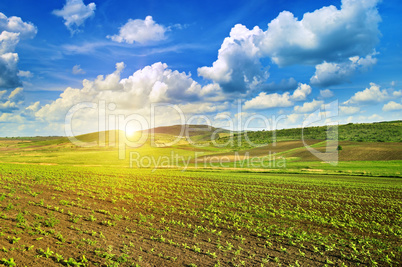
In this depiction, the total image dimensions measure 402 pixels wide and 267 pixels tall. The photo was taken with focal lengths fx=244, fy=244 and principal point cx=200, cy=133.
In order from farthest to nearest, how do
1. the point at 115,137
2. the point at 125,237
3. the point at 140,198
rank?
the point at 115,137 < the point at 140,198 < the point at 125,237

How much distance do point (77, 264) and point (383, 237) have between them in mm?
17036

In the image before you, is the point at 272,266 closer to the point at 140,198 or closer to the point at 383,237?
the point at 383,237

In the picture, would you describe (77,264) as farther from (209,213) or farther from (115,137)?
(115,137)

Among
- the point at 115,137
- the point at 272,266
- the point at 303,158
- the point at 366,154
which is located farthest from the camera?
the point at 115,137

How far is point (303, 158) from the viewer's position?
76.4m

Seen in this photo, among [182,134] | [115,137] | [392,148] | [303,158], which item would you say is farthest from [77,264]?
[182,134]

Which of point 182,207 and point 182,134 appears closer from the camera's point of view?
point 182,207

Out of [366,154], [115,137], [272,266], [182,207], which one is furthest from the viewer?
[115,137]

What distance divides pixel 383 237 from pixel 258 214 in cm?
796

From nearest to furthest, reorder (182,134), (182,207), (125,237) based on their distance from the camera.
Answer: (125,237) < (182,207) < (182,134)

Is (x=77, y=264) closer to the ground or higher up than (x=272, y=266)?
higher up

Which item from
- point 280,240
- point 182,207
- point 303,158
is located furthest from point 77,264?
point 303,158

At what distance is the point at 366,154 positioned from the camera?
71000 mm

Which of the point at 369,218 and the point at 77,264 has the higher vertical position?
the point at 77,264
